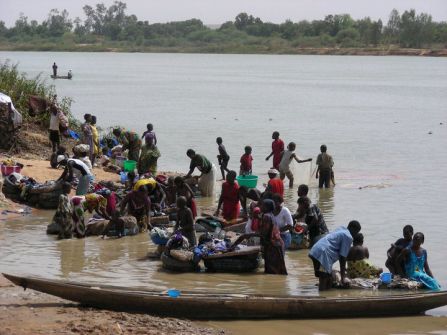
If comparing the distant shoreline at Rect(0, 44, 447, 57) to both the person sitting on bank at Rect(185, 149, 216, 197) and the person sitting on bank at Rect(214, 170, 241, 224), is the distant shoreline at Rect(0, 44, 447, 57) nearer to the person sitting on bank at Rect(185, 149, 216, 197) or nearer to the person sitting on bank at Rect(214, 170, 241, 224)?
the person sitting on bank at Rect(185, 149, 216, 197)

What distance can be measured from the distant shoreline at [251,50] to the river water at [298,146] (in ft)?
122

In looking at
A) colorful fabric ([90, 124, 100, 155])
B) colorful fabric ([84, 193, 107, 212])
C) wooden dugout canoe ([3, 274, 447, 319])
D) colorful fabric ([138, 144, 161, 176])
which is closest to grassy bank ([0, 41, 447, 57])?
colorful fabric ([90, 124, 100, 155])

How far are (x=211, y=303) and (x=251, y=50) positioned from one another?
126029 mm

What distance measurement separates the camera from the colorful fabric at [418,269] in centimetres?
1075

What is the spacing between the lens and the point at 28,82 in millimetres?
22641

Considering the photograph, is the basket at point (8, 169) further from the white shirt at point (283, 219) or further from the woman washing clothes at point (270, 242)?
the white shirt at point (283, 219)

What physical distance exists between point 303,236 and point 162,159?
1297 cm

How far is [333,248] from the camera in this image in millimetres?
10430

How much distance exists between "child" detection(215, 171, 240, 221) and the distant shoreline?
360 ft

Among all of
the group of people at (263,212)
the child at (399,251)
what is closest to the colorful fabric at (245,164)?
the group of people at (263,212)

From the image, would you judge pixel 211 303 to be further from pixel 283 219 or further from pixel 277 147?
pixel 277 147

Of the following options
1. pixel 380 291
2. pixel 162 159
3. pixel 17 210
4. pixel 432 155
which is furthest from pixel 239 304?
pixel 432 155

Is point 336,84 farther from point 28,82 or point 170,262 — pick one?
point 170,262

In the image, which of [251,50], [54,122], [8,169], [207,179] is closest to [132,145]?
[54,122]
